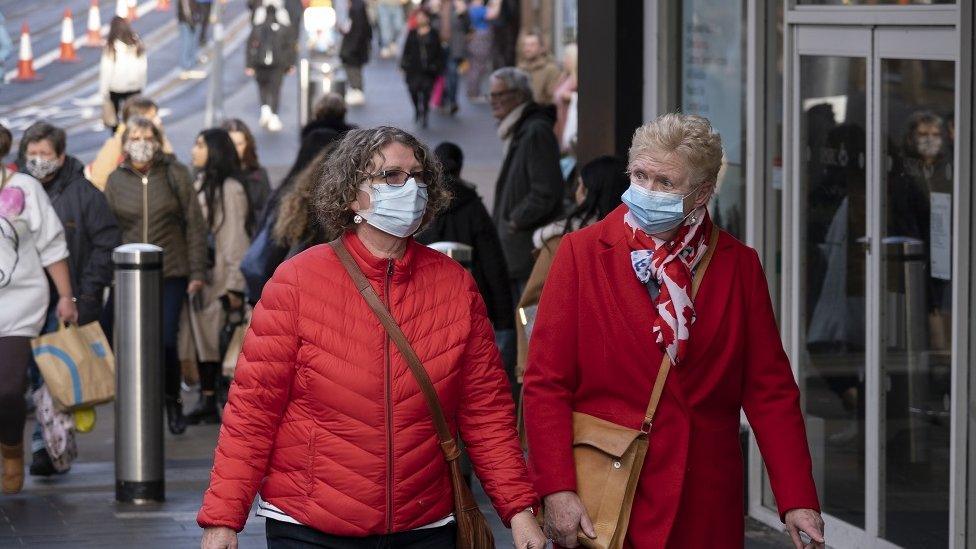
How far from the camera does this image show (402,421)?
A: 4137mm

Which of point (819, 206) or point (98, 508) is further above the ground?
point (819, 206)

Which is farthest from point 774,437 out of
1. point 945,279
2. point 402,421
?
point 945,279

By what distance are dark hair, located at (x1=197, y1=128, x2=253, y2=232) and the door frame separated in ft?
13.6

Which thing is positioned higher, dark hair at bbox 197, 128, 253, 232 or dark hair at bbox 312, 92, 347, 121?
dark hair at bbox 312, 92, 347, 121

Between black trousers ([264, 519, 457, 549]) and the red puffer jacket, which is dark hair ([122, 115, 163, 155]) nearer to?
the red puffer jacket

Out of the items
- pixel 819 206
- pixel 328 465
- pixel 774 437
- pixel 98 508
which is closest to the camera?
pixel 328 465

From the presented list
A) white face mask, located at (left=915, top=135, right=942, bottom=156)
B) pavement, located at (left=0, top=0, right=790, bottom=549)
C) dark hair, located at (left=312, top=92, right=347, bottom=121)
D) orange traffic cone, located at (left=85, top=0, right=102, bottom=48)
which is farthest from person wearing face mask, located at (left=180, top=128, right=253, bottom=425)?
orange traffic cone, located at (left=85, top=0, right=102, bottom=48)

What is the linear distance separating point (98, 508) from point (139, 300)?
3.09 ft

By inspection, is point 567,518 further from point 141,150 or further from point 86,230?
point 141,150

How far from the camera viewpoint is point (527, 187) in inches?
402

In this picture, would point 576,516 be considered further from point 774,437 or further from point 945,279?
point 945,279

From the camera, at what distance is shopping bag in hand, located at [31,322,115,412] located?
8203mm

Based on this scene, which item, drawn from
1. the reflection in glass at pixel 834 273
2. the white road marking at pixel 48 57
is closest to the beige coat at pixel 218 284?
the reflection in glass at pixel 834 273

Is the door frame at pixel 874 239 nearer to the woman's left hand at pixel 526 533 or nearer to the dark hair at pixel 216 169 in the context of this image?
the woman's left hand at pixel 526 533
